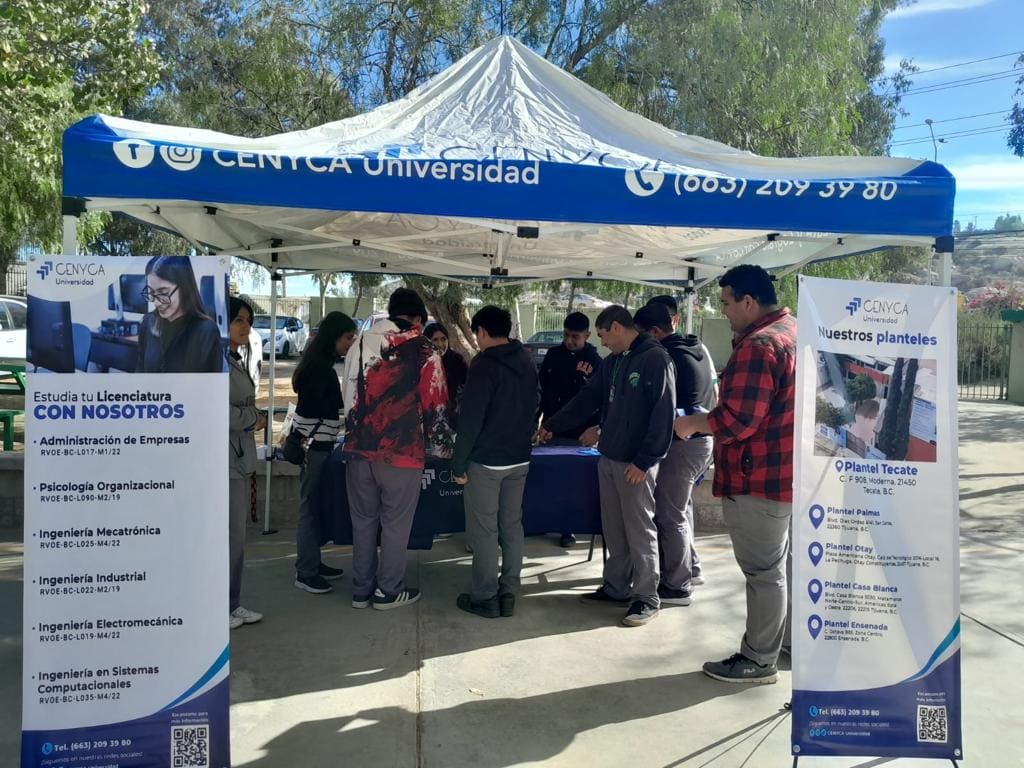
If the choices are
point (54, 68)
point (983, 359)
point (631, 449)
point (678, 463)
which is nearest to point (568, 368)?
point (678, 463)

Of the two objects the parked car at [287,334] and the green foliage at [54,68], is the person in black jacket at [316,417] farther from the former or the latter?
the parked car at [287,334]

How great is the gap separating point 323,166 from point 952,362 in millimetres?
2583

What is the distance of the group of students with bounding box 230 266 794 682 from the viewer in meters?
3.95

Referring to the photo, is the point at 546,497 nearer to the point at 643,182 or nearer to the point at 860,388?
the point at 643,182

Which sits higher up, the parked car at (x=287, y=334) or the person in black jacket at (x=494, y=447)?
the parked car at (x=287, y=334)

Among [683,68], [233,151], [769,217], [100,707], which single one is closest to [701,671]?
[769,217]

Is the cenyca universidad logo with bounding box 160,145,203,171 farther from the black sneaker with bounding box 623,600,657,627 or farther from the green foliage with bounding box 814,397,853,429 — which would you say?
the black sneaker with bounding box 623,600,657,627

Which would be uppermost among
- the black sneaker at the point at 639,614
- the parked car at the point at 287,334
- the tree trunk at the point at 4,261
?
the tree trunk at the point at 4,261

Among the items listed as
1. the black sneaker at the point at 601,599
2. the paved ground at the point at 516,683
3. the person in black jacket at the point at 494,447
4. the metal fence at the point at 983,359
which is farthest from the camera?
the metal fence at the point at 983,359

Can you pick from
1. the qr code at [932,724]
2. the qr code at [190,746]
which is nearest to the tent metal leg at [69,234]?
the qr code at [190,746]

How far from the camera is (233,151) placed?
334cm

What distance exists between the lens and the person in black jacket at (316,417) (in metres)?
5.00

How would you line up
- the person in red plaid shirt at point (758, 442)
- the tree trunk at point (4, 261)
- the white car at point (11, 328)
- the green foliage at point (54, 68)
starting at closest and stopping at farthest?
the person in red plaid shirt at point (758, 442)
the green foliage at point (54, 68)
the white car at point (11, 328)
the tree trunk at point (4, 261)

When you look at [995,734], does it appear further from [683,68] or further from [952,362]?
[683,68]
